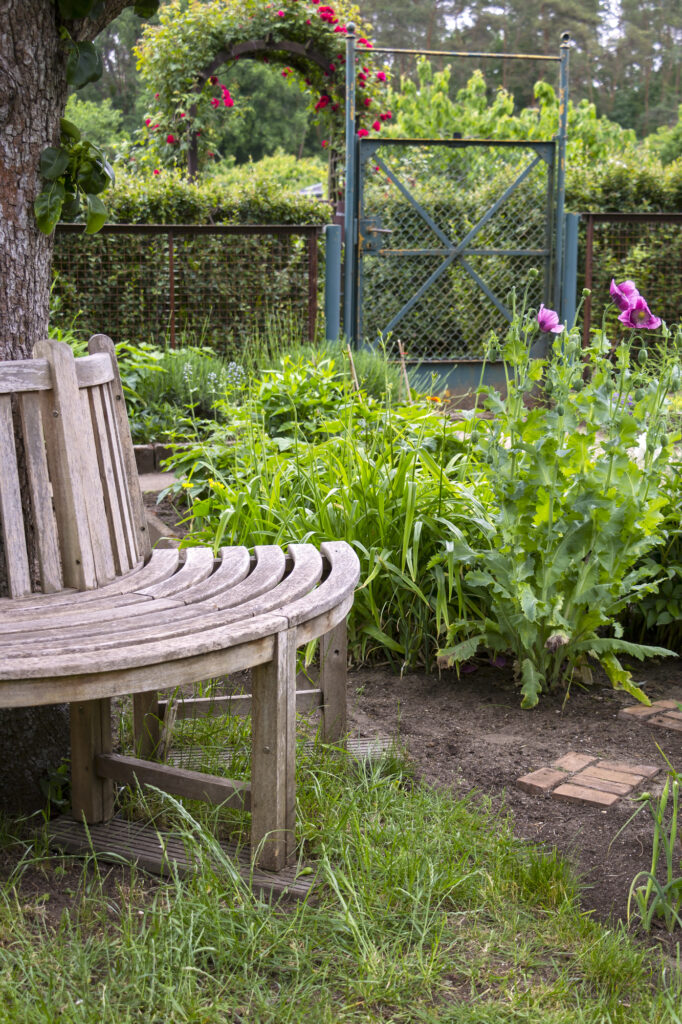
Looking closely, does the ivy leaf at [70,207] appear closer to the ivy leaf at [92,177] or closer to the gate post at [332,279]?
the ivy leaf at [92,177]

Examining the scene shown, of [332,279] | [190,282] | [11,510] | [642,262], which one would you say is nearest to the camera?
[11,510]

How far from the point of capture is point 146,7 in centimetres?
262

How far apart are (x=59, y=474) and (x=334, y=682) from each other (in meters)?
0.91

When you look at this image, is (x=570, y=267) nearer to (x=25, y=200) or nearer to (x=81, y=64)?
(x=81, y=64)

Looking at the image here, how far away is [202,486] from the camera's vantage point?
14.8 feet

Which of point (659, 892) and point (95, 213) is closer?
point (659, 892)

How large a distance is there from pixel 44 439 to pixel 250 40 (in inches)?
377

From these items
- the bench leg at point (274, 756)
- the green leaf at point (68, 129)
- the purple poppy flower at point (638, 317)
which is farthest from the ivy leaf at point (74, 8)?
the purple poppy flower at point (638, 317)

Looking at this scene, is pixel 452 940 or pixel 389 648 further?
pixel 389 648

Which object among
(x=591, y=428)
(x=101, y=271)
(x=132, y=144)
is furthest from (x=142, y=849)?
(x=132, y=144)

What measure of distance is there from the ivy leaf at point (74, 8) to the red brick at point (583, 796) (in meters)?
2.17

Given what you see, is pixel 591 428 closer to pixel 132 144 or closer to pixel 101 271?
pixel 101 271

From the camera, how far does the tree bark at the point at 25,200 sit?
2328 millimetres

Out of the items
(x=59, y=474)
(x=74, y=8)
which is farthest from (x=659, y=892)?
(x=74, y=8)
